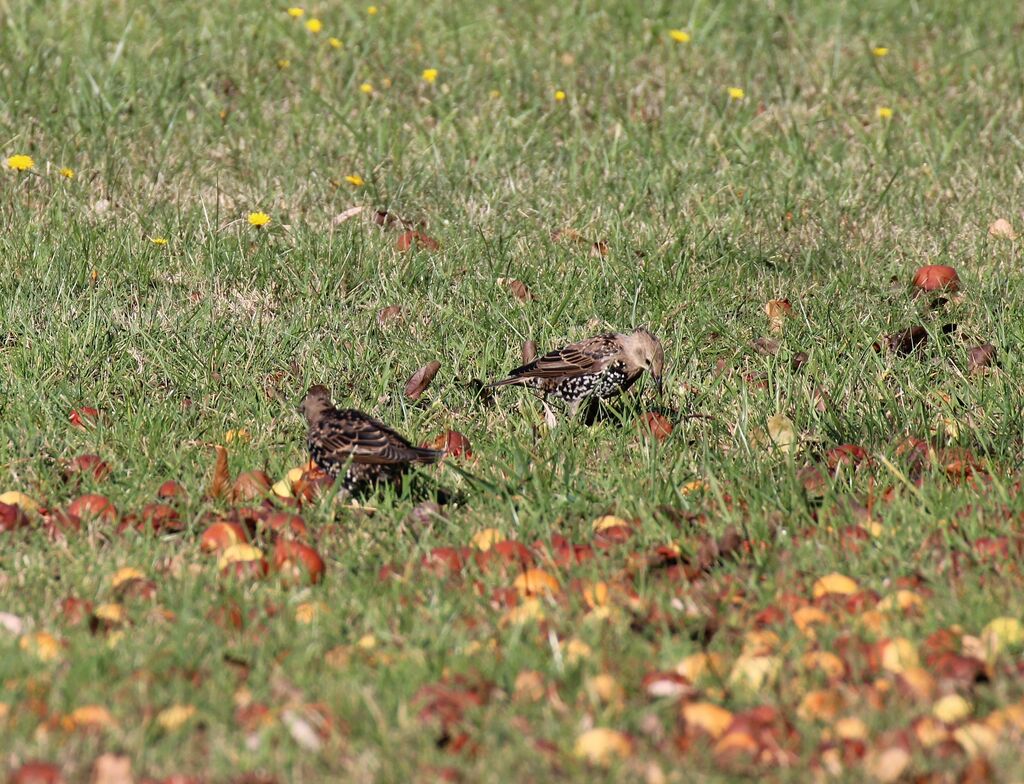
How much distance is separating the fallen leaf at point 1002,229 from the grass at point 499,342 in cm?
7

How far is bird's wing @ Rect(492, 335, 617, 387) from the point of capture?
5969mm

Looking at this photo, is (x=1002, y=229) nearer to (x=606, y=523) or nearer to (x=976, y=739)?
(x=606, y=523)

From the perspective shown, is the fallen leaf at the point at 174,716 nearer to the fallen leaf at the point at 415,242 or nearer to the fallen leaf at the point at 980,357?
the fallen leaf at the point at 980,357

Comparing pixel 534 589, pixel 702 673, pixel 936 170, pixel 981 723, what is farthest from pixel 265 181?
pixel 981 723

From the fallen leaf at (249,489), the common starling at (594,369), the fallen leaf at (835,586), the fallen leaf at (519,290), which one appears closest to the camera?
the fallen leaf at (835,586)

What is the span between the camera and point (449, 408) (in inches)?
240

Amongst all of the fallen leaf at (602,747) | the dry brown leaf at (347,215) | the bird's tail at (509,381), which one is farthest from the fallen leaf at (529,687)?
the dry brown leaf at (347,215)

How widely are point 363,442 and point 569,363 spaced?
4.18 feet

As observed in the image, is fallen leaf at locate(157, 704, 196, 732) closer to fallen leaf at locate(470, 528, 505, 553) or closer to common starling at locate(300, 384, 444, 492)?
A: fallen leaf at locate(470, 528, 505, 553)

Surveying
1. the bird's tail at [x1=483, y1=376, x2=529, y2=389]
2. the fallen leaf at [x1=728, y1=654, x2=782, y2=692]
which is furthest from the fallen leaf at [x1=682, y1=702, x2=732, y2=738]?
the bird's tail at [x1=483, y1=376, x2=529, y2=389]

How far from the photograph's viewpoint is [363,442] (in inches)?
198

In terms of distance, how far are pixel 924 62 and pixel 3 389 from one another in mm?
6930

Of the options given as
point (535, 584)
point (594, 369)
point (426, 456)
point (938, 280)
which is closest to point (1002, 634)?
point (535, 584)

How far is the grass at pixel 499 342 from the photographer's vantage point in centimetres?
359
